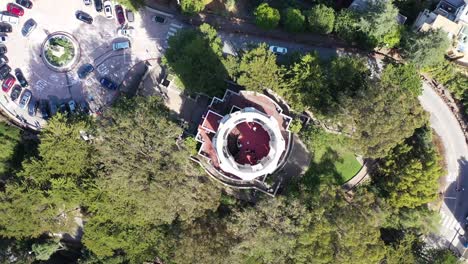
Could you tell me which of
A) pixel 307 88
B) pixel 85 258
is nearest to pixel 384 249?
pixel 307 88

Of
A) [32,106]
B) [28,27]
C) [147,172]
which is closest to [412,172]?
[147,172]

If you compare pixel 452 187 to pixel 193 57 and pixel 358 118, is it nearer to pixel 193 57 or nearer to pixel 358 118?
pixel 358 118

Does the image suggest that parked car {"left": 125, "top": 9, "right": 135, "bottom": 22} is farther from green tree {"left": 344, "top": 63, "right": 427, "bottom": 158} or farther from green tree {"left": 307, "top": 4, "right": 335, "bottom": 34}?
green tree {"left": 344, "top": 63, "right": 427, "bottom": 158}

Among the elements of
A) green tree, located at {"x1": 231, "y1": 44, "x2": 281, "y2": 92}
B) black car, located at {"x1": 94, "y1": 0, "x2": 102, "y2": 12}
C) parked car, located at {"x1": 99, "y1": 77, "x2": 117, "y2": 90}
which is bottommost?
parked car, located at {"x1": 99, "y1": 77, "x2": 117, "y2": 90}

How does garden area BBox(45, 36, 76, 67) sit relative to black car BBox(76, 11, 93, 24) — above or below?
below

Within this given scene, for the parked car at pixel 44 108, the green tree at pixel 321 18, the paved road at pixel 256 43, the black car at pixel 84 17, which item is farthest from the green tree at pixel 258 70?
the parked car at pixel 44 108

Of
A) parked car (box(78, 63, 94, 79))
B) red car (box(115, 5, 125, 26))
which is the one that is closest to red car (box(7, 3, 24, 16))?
parked car (box(78, 63, 94, 79))
